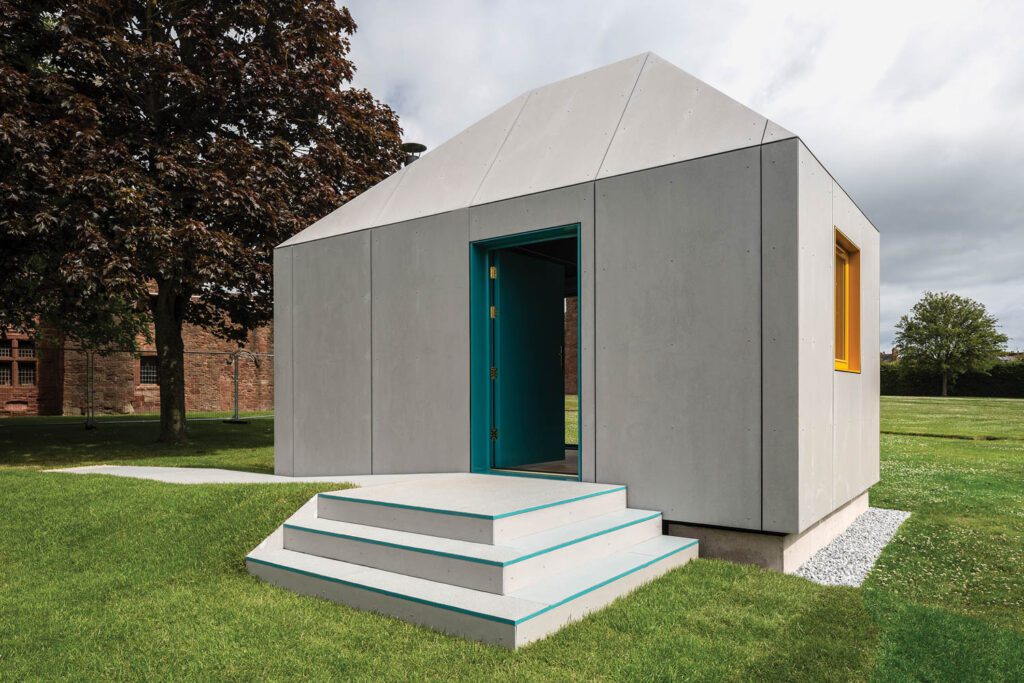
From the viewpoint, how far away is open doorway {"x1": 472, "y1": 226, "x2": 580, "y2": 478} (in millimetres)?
6578

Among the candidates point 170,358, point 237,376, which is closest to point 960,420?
point 170,358

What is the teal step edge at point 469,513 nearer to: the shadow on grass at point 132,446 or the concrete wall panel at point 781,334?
the concrete wall panel at point 781,334

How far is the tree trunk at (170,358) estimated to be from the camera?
1371 centimetres

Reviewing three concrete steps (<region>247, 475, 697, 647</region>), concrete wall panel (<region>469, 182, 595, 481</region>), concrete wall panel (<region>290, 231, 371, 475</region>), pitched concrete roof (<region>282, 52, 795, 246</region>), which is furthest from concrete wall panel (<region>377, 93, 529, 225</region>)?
three concrete steps (<region>247, 475, 697, 647</region>)

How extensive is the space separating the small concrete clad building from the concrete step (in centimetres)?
69

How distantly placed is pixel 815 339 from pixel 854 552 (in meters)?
2.14

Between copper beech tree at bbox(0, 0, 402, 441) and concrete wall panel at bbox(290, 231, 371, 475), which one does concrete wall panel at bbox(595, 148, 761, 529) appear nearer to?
concrete wall panel at bbox(290, 231, 371, 475)

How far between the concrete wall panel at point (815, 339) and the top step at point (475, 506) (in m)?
1.49

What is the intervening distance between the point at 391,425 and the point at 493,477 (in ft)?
5.04

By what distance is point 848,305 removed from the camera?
7211 millimetres

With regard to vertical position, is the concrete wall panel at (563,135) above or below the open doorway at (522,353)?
above

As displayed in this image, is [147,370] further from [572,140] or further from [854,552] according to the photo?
[854,552]

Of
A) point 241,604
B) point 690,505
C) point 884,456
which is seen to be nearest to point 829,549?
point 690,505

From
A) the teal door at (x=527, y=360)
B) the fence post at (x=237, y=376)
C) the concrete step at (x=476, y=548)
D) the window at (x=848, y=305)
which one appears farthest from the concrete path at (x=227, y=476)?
the fence post at (x=237, y=376)
